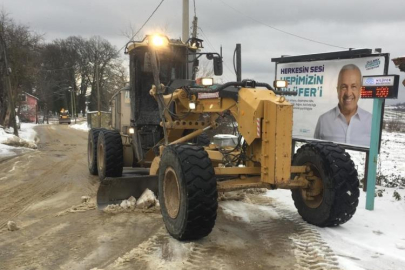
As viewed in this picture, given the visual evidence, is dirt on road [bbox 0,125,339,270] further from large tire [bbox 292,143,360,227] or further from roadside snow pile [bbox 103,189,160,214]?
large tire [bbox 292,143,360,227]

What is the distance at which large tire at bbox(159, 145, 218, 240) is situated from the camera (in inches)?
180

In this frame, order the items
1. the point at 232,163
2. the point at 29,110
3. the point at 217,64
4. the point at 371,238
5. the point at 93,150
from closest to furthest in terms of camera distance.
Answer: the point at 371,238 → the point at 232,163 → the point at 217,64 → the point at 93,150 → the point at 29,110

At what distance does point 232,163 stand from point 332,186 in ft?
4.77

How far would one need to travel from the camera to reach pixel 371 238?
5.11 meters

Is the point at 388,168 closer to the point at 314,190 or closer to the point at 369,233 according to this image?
the point at 369,233

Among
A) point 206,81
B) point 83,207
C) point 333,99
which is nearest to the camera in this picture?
point 206,81

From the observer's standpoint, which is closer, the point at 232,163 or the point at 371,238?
the point at 371,238

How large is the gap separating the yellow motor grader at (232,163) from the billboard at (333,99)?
9.45 feet

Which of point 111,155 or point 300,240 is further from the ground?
point 111,155

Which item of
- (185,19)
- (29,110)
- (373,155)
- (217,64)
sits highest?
(185,19)

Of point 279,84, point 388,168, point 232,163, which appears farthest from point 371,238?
point 388,168

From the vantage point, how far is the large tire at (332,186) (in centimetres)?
520

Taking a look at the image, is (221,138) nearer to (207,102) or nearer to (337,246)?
(207,102)

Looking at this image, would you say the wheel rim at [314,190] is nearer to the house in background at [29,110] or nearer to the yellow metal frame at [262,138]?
the yellow metal frame at [262,138]
